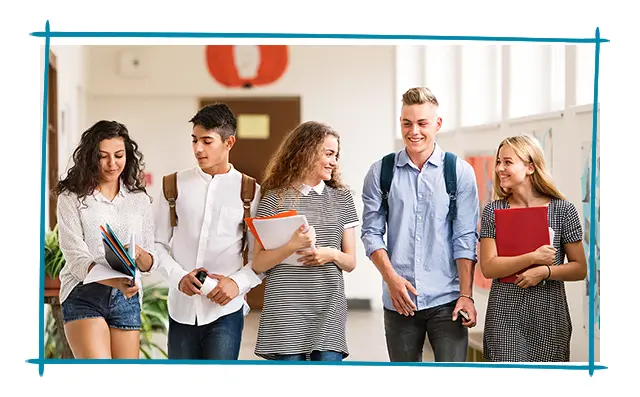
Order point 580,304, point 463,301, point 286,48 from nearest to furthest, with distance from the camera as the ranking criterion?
1. point 463,301
2. point 580,304
3. point 286,48

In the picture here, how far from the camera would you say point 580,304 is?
9.96 feet

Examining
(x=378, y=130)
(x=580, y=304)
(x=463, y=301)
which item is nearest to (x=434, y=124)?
(x=463, y=301)

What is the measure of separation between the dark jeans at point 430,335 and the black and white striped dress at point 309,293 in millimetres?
178

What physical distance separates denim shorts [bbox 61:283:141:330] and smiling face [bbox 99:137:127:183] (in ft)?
1.18

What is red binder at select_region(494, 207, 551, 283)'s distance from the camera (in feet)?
9.02

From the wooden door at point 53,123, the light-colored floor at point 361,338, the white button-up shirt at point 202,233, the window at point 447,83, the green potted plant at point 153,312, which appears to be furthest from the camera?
the wooden door at point 53,123

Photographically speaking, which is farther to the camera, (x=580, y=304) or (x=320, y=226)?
(x=580, y=304)

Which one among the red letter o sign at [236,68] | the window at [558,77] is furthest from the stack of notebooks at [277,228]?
the red letter o sign at [236,68]

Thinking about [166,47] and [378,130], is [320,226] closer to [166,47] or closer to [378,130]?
[378,130]

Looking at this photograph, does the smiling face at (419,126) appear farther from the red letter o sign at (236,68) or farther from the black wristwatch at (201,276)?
the red letter o sign at (236,68)

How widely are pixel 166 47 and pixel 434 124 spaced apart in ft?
14.4

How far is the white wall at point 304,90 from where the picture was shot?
20.5 ft

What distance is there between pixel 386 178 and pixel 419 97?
0.29m

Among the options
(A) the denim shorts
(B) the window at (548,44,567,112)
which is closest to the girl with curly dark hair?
(A) the denim shorts
